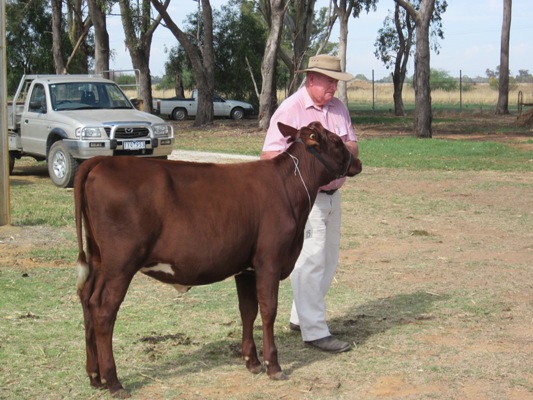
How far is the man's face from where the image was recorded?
6.62 m

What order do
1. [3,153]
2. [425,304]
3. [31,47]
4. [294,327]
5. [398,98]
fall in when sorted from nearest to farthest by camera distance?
[294,327] < [425,304] < [3,153] < [398,98] < [31,47]

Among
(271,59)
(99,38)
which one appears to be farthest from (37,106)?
(99,38)

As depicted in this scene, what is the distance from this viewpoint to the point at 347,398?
18.5ft

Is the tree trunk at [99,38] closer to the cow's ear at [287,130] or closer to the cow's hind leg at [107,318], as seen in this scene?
the cow's ear at [287,130]

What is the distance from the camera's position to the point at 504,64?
47.2 meters

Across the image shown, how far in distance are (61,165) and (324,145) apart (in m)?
11.1

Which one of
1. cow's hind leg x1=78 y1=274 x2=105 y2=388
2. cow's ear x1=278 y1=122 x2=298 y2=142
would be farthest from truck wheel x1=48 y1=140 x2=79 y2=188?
cow's hind leg x1=78 y1=274 x2=105 y2=388

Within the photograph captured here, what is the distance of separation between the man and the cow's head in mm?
247

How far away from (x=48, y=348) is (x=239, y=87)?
150 feet

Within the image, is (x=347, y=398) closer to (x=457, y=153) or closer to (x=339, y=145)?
(x=339, y=145)

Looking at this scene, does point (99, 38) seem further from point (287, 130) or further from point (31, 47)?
point (287, 130)

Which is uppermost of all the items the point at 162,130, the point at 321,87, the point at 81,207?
the point at 321,87

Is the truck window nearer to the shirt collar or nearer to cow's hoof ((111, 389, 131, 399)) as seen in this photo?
the shirt collar

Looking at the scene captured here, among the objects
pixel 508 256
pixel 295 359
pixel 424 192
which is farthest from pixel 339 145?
pixel 424 192
